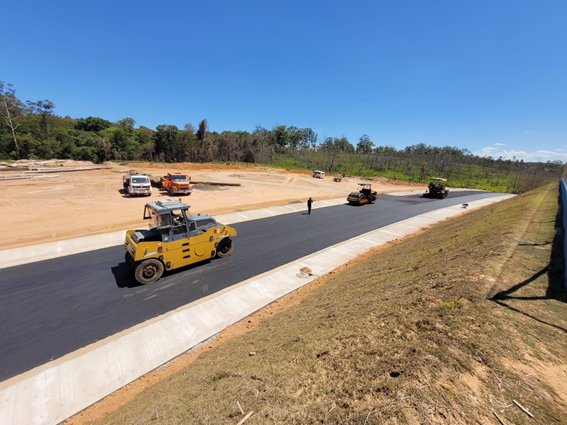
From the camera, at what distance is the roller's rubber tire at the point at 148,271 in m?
7.58

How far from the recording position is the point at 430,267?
21.5 ft

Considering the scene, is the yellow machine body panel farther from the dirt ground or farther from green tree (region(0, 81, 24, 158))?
green tree (region(0, 81, 24, 158))

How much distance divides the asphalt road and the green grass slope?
9.03 feet

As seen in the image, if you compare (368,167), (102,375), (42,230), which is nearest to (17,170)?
(42,230)

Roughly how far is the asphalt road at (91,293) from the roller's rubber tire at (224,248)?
25 centimetres

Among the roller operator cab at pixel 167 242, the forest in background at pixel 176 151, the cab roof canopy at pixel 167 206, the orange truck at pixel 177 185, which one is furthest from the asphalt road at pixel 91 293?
the forest in background at pixel 176 151

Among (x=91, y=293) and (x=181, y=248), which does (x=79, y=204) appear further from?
(x=181, y=248)

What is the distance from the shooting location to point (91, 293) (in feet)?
24.3

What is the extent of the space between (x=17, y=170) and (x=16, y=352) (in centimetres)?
4180

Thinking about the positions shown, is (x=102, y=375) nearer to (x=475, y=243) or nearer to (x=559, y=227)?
(x=475, y=243)

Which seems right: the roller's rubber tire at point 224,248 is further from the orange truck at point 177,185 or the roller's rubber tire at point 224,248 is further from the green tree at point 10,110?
the green tree at point 10,110

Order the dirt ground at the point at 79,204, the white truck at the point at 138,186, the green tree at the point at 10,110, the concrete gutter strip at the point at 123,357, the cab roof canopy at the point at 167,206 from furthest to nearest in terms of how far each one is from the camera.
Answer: the green tree at the point at 10,110 < the white truck at the point at 138,186 < the dirt ground at the point at 79,204 < the cab roof canopy at the point at 167,206 < the concrete gutter strip at the point at 123,357

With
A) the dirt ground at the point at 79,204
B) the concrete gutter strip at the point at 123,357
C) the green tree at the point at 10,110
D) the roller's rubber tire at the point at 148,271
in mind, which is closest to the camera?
the concrete gutter strip at the point at 123,357

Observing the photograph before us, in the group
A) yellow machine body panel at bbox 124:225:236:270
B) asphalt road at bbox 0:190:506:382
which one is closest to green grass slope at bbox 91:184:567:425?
asphalt road at bbox 0:190:506:382
